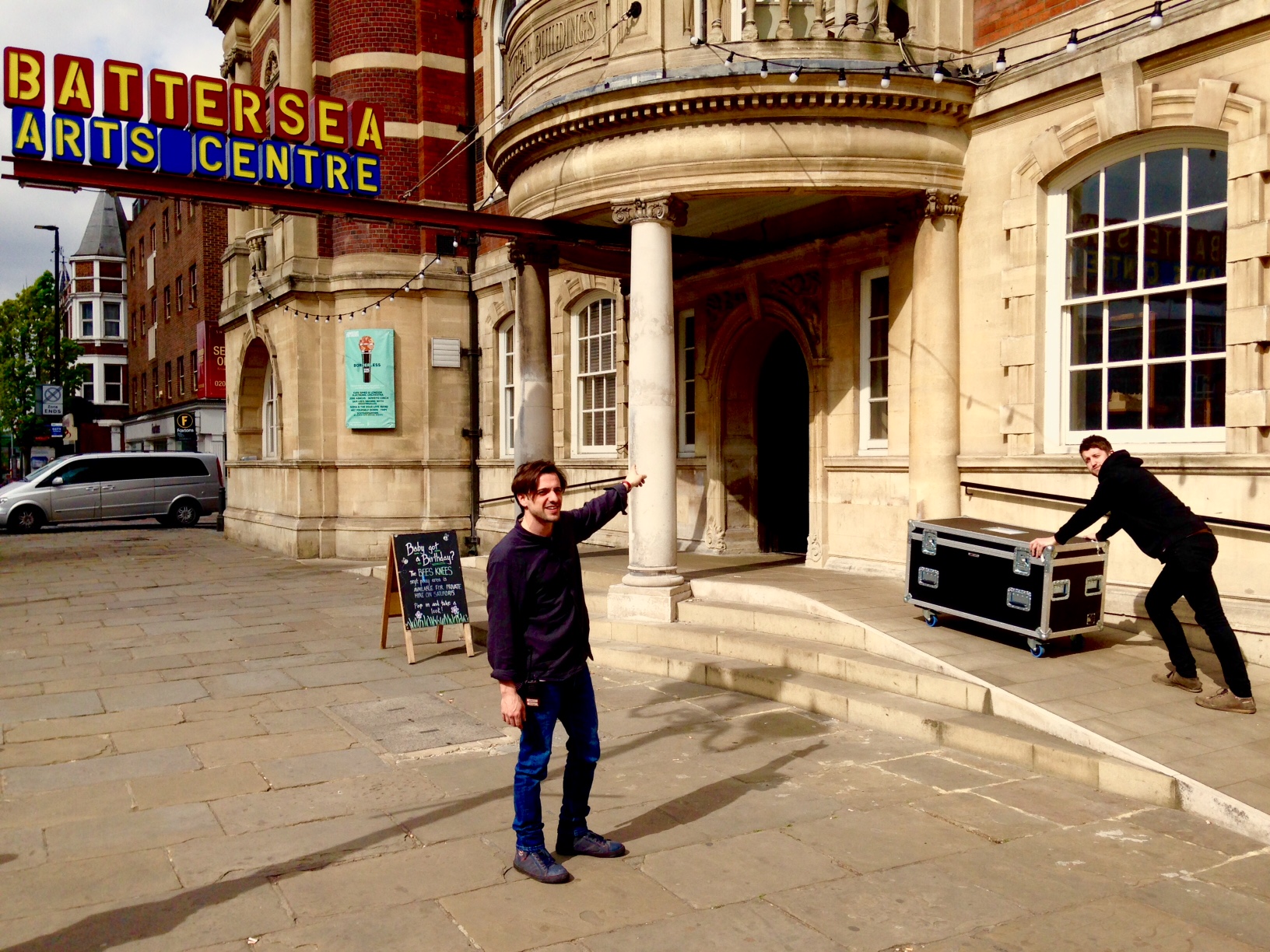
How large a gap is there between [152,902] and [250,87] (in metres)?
11.6

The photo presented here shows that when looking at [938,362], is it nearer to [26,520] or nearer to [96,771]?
[96,771]

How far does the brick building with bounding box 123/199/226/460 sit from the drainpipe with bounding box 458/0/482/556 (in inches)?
546

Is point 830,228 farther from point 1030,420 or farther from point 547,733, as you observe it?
point 547,733

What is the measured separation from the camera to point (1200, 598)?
21.1 ft

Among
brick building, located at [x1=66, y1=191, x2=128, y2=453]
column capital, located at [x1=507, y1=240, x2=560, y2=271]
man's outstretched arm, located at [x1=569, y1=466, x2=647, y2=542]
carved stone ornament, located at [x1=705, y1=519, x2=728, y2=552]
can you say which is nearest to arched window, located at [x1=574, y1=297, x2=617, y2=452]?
carved stone ornament, located at [x1=705, y1=519, x2=728, y2=552]

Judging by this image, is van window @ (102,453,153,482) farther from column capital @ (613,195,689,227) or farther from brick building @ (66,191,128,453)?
brick building @ (66,191,128,453)

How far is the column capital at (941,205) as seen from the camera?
10.1m

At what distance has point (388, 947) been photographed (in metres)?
4.06

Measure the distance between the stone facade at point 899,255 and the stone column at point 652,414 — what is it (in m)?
0.03

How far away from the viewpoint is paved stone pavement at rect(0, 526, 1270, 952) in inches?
166

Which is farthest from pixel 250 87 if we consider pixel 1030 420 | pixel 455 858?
pixel 455 858

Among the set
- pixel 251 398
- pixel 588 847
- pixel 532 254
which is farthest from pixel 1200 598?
pixel 251 398

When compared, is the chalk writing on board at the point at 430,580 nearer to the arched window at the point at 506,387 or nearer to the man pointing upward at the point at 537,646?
the man pointing upward at the point at 537,646

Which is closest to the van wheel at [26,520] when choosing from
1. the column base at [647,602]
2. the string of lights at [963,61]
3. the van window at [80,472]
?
the van window at [80,472]
